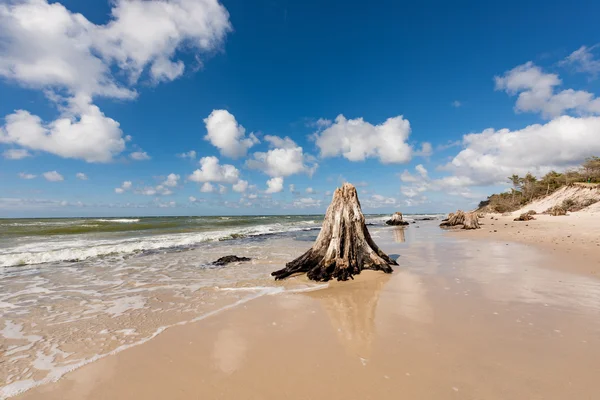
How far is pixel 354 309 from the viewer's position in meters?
6.10

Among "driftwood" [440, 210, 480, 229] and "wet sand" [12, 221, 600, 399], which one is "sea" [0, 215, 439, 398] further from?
"driftwood" [440, 210, 480, 229]

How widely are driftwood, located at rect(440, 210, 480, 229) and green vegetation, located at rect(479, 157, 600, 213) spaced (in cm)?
2099

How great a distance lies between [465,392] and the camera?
311 centimetres

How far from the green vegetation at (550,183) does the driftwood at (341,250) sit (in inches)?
1770

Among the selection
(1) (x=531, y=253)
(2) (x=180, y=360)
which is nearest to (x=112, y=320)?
(2) (x=180, y=360)

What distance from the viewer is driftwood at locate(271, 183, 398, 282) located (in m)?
9.22

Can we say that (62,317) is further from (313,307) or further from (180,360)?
(313,307)

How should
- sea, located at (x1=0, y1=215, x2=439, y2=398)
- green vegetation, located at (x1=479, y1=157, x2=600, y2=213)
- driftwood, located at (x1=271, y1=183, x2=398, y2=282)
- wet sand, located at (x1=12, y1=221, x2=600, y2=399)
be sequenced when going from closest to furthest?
wet sand, located at (x1=12, y1=221, x2=600, y2=399) < sea, located at (x1=0, y1=215, x2=439, y2=398) < driftwood, located at (x1=271, y1=183, x2=398, y2=282) < green vegetation, located at (x1=479, y1=157, x2=600, y2=213)

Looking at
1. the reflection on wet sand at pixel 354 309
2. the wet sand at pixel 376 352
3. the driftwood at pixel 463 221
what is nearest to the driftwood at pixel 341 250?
the reflection on wet sand at pixel 354 309

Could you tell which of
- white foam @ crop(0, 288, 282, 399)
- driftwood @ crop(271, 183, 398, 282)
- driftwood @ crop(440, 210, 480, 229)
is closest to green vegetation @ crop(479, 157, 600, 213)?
driftwood @ crop(440, 210, 480, 229)

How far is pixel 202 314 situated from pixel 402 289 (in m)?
5.18

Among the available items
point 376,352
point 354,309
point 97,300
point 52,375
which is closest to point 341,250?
point 354,309

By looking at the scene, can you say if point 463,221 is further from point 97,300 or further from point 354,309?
point 97,300

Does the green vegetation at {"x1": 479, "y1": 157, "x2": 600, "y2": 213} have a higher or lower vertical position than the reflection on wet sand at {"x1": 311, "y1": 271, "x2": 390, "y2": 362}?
higher
